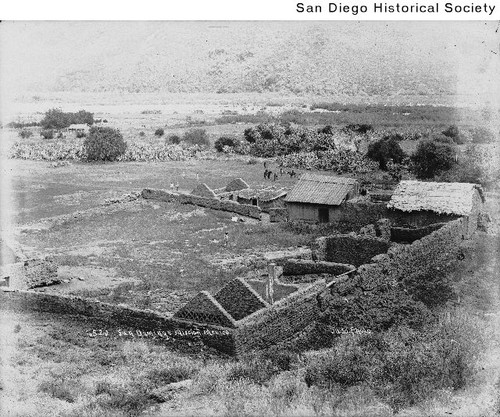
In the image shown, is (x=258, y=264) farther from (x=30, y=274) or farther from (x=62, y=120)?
(x=62, y=120)

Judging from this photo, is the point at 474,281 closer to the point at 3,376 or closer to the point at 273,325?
the point at 273,325

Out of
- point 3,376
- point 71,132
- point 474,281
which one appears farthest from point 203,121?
point 3,376

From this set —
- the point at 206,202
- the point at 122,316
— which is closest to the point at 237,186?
the point at 206,202

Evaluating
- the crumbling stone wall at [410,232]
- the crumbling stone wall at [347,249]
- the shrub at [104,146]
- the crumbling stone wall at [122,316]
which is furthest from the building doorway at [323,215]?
the shrub at [104,146]

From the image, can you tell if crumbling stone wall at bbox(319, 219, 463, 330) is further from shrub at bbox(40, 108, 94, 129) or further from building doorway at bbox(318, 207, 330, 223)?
shrub at bbox(40, 108, 94, 129)

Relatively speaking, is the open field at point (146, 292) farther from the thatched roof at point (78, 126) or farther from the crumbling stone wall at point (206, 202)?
the thatched roof at point (78, 126)

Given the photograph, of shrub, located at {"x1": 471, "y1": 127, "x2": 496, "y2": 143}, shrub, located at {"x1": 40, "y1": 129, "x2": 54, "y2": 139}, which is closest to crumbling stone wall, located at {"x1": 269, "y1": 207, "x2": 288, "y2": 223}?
shrub, located at {"x1": 471, "y1": 127, "x2": 496, "y2": 143}
